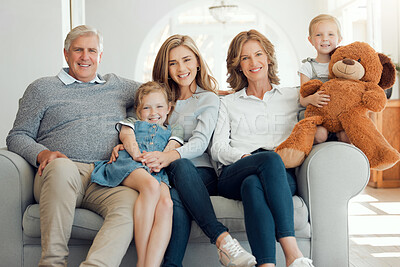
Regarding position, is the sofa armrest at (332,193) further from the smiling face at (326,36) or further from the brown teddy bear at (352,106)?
the smiling face at (326,36)

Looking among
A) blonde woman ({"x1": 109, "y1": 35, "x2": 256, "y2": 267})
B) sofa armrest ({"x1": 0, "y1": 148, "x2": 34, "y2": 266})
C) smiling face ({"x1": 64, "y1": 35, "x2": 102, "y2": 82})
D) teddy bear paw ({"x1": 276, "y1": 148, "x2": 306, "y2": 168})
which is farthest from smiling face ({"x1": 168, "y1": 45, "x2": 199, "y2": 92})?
sofa armrest ({"x1": 0, "y1": 148, "x2": 34, "y2": 266})

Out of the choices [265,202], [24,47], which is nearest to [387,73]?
[265,202]

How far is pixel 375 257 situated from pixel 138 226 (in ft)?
4.49

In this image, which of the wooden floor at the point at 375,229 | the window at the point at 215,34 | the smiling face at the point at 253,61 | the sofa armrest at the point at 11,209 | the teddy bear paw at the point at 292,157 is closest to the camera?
the sofa armrest at the point at 11,209

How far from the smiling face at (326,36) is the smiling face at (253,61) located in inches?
14.1

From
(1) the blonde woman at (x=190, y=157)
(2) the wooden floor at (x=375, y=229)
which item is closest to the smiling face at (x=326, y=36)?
(1) the blonde woman at (x=190, y=157)

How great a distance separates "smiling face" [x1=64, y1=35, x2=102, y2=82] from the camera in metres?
2.22

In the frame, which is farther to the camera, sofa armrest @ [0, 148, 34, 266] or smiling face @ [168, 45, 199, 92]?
smiling face @ [168, 45, 199, 92]

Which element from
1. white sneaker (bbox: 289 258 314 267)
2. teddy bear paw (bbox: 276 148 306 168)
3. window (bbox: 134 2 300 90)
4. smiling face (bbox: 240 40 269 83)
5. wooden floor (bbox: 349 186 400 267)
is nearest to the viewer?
white sneaker (bbox: 289 258 314 267)

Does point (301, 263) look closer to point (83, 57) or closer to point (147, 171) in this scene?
point (147, 171)

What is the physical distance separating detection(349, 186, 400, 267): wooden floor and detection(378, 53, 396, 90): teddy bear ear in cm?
89

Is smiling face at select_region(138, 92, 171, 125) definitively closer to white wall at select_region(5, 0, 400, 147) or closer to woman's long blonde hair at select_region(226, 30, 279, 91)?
woman's long blonde hair at select_region(226, 30, 279, 91)

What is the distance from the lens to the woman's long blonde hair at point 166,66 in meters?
2.29

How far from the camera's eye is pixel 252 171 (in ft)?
5.88
